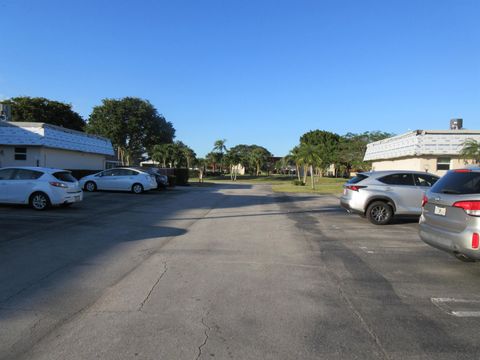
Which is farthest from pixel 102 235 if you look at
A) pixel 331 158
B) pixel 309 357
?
pixel 331 158

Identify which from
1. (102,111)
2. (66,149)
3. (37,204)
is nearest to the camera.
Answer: (37,204)

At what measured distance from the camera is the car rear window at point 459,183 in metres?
6.02

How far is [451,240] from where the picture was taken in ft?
19.8

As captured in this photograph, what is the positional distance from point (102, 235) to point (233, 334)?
20.4 feet

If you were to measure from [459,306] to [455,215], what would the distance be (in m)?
1.69

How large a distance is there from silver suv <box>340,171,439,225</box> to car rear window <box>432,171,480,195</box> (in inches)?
196

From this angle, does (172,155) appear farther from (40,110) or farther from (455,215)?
(455,215)

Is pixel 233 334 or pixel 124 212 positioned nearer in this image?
pixel 233 334

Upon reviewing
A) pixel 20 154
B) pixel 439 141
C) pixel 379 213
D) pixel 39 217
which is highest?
pixel 439 141

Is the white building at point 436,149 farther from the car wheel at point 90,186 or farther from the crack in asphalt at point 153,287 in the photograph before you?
the crack in asphalt at point 153,287

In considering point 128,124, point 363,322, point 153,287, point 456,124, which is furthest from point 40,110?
point 363,322

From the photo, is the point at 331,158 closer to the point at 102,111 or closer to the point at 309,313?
the point at 102,111

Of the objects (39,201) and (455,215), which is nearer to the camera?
(455,215)

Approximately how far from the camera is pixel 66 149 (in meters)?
29.0
